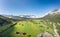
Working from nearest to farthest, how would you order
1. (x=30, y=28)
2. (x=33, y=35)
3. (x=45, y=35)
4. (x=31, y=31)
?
1. (x=45, y=35)
2. (x=33, y=35)
3. (x=31, y=31)
4. (x=30, y=28)

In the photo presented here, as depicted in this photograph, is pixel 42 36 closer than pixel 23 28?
Yes

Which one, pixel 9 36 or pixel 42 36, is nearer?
pixel 42 36

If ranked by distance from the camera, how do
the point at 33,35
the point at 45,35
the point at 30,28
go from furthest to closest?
the point at 30,28
the point at 33,35
the point at 45,35

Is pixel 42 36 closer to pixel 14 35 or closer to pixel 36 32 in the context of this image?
pixel 36 32

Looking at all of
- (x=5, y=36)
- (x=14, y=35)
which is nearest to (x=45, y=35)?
(x=14, y=35)

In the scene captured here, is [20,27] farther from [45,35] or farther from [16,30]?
[45,35]

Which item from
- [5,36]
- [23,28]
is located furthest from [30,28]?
[5,36]

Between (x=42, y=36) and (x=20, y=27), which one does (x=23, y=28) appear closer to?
(x=20, y=27)

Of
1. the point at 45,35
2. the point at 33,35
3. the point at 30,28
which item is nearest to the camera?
the point at 45,35

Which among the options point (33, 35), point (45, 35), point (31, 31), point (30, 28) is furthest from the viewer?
point (30, 28)
